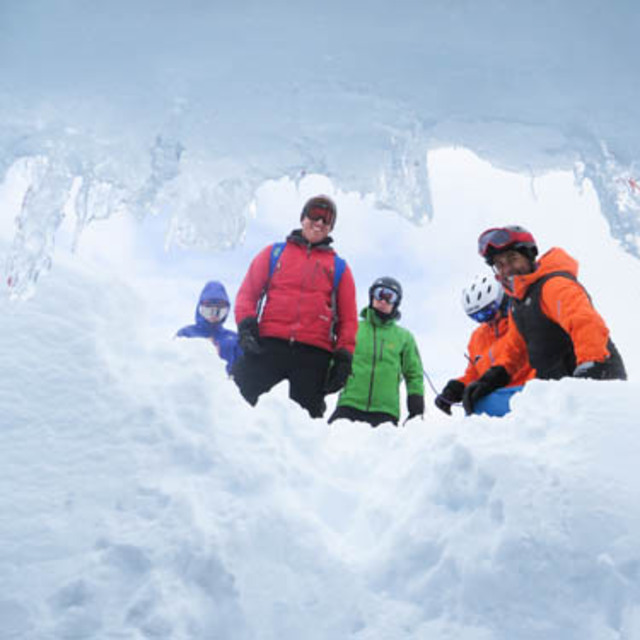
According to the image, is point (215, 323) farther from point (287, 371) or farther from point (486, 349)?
point (486, 349)

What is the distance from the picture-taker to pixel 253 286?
4.13m

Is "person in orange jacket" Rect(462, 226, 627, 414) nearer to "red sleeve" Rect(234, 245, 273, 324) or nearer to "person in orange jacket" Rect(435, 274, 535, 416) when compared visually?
"person in orange jacket" Rect(435, 274, 535, 416)

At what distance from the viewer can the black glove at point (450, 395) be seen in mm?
4789

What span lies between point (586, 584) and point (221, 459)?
51.2 inches

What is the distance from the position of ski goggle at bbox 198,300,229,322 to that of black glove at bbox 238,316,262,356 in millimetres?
2079

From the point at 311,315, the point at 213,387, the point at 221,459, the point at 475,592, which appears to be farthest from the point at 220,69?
the point at 475,592

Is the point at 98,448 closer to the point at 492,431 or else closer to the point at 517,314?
the point at 492,431

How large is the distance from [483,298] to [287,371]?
5.76 ft

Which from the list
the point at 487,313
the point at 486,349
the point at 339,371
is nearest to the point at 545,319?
the point at 487,313

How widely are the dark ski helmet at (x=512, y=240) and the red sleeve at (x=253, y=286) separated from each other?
63.6 inches

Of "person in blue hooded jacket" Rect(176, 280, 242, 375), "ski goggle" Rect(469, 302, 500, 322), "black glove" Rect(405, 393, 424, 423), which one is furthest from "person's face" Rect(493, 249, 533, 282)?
"person in blue hooded jacket" Rect(176, 280, 242, 375)

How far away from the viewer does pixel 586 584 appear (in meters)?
1.64

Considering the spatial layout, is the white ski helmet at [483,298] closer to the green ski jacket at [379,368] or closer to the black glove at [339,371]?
the green ski jacket at [379,368]

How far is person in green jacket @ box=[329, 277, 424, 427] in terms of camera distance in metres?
4.88
